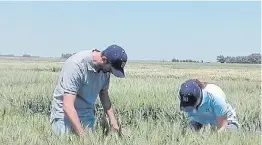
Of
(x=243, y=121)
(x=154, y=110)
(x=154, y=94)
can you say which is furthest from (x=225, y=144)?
(x=154, y=94)

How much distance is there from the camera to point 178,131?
11.3ft

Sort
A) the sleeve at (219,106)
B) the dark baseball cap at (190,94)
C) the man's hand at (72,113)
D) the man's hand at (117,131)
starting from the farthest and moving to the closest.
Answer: the sleeve at (219,106), the dark baseball cap at (190,94), the man's hand at (117,131), the man's hand at (72,113)

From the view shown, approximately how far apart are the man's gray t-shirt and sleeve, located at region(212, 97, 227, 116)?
0.89m

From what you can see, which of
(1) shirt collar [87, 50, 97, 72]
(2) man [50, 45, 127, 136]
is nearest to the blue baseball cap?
(2) man [50, 45, 127, 136]

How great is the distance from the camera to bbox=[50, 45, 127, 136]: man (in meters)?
3.40

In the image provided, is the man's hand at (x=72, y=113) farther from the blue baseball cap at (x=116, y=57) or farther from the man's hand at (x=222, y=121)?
the man's hand at (x=222, y=121)

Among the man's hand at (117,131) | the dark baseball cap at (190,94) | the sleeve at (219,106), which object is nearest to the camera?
the man's hand at (117,131)

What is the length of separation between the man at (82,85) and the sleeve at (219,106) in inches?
32.3

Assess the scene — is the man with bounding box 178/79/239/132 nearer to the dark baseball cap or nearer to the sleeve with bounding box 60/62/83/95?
the dark baseball cap

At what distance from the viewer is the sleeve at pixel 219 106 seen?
389 cm

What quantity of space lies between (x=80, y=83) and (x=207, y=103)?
1.07 metres

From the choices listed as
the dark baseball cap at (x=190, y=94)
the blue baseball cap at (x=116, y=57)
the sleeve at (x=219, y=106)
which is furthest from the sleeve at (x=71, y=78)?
the sleeve at (x=219, y=106)

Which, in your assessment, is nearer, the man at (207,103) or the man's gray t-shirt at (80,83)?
the man's gray t-shirt at (80,83)

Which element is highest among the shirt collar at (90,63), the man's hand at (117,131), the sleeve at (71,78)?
the shirt collar at (90,63)
